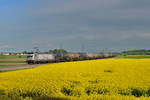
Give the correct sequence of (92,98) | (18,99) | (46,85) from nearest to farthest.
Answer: (92,98), (18,99), (46,85)

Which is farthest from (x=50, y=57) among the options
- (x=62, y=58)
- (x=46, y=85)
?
(x=46, y=85)

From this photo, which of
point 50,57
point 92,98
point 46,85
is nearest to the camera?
point 92,98

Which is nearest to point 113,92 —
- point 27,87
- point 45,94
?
point 45,94

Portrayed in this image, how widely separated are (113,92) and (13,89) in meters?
4.04

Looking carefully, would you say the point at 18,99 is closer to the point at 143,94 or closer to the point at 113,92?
the point at 113,92

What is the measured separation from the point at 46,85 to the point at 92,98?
2414 millimetres

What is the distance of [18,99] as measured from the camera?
19.2 ft

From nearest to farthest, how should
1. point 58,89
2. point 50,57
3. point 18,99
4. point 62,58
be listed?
point 18,99 → point 58,89 → point 50,57 → point 62,58

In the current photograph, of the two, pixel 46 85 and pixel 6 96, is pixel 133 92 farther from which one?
pixel 6 96

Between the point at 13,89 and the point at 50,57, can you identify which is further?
the point at 50,57

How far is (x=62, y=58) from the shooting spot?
56656 millimetres

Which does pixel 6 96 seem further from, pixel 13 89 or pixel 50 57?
pixel 50 57

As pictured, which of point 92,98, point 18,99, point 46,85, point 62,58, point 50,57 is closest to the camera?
point 92,98

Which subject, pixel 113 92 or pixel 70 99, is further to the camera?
pixel 113 92
